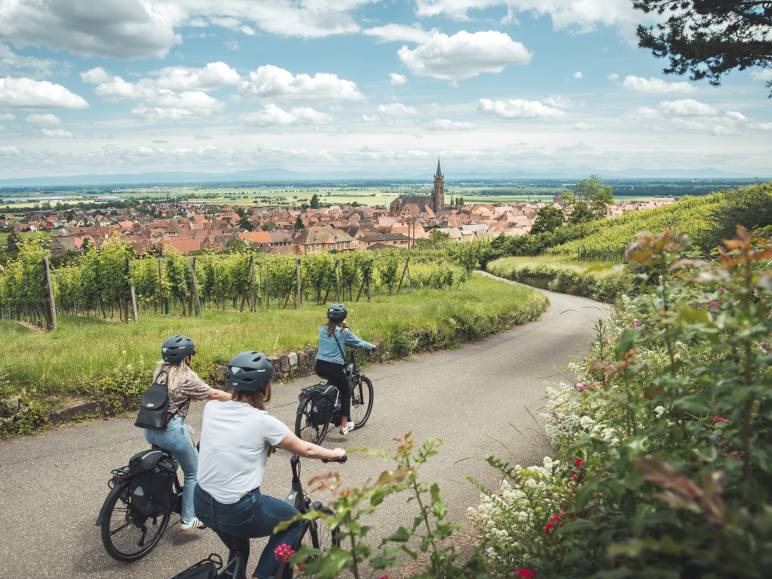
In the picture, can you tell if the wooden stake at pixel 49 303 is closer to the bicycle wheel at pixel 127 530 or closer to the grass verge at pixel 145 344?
the grass verge at pixel 145 344

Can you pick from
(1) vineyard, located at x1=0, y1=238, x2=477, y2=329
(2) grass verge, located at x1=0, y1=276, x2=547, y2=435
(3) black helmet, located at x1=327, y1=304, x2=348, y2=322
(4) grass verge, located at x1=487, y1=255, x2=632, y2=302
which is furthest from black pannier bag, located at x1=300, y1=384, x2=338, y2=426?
(4) grass verge, located at x1=487, y1=255, x2=632, y2=302

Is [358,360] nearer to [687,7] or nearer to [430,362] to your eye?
[430,362]

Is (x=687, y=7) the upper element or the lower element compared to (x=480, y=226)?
upper

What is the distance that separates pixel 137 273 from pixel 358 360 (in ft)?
46.6

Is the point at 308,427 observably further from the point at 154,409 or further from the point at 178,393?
the point at 154,409

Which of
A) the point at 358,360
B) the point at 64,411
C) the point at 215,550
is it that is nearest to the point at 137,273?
the point at 358,360

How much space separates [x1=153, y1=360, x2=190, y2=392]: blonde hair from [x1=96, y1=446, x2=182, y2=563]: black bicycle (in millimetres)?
594

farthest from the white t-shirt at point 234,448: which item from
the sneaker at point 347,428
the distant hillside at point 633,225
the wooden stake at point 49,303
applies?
the distant hillside at point 633,225

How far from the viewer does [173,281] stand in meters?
22.4

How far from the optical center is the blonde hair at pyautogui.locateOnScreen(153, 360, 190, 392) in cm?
Result: 466

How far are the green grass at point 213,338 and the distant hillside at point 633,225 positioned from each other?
2605 centimetres

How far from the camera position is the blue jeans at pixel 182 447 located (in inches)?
184

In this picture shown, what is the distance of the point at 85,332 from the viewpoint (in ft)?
38.7

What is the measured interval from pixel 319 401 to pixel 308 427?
2.58ft
